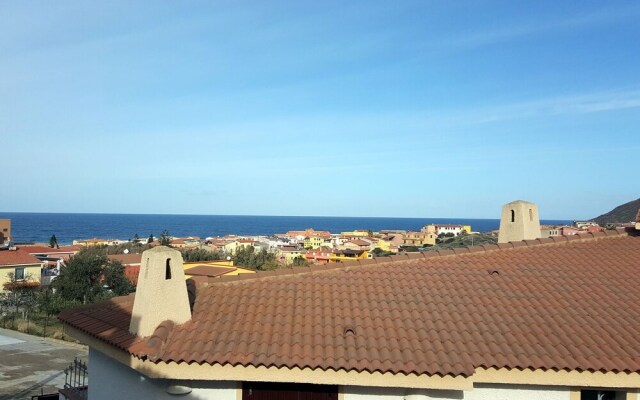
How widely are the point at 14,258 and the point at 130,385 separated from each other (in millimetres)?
54697

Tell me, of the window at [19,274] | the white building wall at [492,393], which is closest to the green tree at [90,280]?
the window at [19,274]

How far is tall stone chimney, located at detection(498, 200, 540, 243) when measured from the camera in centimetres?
1109

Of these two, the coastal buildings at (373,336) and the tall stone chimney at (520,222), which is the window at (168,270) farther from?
the tall stone chimney at (520,222)

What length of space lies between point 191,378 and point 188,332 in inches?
29.1

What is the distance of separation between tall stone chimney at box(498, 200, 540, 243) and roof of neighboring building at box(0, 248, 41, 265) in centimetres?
5366

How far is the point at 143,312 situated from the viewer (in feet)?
21.5

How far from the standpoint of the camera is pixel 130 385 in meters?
6.94

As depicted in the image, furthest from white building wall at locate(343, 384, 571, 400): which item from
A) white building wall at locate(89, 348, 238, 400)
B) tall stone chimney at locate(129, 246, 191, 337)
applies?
tall stone chimney at locate(129, 246, 191, 337)

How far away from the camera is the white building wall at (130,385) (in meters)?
6.48

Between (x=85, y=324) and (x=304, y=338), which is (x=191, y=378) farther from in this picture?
(x=85, y=324)

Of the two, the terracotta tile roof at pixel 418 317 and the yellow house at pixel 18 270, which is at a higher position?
the terracotta tile roof at pixel 418 317

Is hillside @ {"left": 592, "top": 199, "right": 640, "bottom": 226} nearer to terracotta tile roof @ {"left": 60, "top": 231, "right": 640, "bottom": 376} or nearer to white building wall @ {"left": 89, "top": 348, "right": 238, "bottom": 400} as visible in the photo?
terracotta tile roof @ {"left": 60, "top": 231, "right": 640, "bottom": 376}

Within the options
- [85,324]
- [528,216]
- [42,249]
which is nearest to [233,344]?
[85,324]

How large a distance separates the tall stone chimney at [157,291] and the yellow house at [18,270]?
162 ft
